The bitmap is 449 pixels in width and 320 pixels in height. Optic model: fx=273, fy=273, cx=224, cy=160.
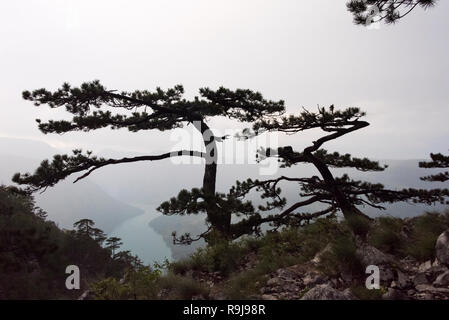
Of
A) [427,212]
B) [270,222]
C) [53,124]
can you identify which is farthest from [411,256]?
[53,124]

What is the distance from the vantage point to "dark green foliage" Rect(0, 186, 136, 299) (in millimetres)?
12297

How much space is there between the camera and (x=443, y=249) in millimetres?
4520

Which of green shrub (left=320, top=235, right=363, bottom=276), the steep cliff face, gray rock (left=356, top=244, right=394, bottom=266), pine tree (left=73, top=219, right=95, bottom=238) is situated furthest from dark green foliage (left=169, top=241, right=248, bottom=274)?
pine tree (left=73, top=219, right=95, bottom=238)

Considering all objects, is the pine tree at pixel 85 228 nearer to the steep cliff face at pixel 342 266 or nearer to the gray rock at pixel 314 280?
the steep cliff face at pixel 342 266

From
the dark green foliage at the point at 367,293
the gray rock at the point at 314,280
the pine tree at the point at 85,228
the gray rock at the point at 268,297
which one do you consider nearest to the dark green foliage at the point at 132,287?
the gray rock at the point at 268,297

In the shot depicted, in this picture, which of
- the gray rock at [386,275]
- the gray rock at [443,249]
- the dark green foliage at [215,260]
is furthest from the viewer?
the dark green foliage at [215,260]

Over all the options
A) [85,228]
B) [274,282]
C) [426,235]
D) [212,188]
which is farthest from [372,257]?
[85,228]

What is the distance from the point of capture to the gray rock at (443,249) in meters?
4.45

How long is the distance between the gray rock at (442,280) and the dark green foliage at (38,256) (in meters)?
6.57

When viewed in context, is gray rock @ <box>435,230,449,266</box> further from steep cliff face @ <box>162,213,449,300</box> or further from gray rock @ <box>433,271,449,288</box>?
gray rock @ <box>433,271,449,288</box>

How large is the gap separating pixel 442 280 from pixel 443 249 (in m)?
0.55

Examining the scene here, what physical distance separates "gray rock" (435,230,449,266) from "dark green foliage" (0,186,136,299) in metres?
6.79
